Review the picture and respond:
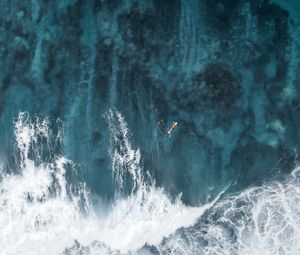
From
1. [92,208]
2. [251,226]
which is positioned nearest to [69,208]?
[92,208]

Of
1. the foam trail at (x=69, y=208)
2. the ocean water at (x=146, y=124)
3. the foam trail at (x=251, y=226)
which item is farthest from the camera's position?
the foam trail at (x=69, y=208)

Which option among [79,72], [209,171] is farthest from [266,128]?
[79,72]

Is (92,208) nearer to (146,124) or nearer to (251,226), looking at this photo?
(146,124)

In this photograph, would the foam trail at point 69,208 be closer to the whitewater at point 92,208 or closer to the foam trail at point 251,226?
the whitewater at point 92,208

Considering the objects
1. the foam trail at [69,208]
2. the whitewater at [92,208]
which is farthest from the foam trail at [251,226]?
the foam trail at [69,208]

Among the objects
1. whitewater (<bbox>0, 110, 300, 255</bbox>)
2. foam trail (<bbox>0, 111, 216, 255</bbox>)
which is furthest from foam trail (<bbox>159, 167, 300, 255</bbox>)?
foam trail (<bbox>0, 111, 216, 255</bbox>)

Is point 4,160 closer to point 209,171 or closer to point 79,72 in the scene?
point 79,72
